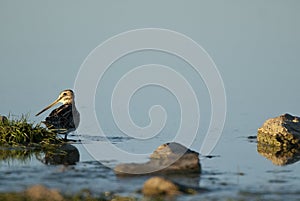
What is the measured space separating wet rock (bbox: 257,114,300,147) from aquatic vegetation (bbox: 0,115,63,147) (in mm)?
5102

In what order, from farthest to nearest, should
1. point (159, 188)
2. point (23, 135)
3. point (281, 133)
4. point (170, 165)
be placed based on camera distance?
point (281, 133) < point (23, 135) < point (170, 165) < point (159, 188)

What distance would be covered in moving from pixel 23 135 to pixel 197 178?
15.8 feet

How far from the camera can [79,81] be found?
21.3m

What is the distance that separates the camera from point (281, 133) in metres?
15.4

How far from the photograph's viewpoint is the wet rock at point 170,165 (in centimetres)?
1142

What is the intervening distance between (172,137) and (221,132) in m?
1.54

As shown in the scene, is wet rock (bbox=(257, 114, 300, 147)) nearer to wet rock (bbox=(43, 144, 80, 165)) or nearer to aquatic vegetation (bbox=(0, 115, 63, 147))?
wet rock (bbox=(43, 144, 80, 165))

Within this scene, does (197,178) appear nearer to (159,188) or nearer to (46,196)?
(159,188)

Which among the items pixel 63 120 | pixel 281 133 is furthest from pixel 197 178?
pixel 63 120

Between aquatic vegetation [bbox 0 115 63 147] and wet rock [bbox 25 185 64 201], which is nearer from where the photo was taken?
wet rock [bbox 25 185 64 201]

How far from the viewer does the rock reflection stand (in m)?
13.5

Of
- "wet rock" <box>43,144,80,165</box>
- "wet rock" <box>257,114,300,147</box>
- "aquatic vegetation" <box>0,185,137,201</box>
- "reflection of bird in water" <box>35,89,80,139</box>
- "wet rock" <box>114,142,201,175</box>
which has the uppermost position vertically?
"reflection of bird in water" <box>35,89,80,139</box>

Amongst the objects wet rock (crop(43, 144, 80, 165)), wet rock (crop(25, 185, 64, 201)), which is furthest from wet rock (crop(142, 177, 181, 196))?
wet rock (crop(43, 144, 80, 165))

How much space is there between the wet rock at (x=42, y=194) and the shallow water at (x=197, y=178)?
0.36m
